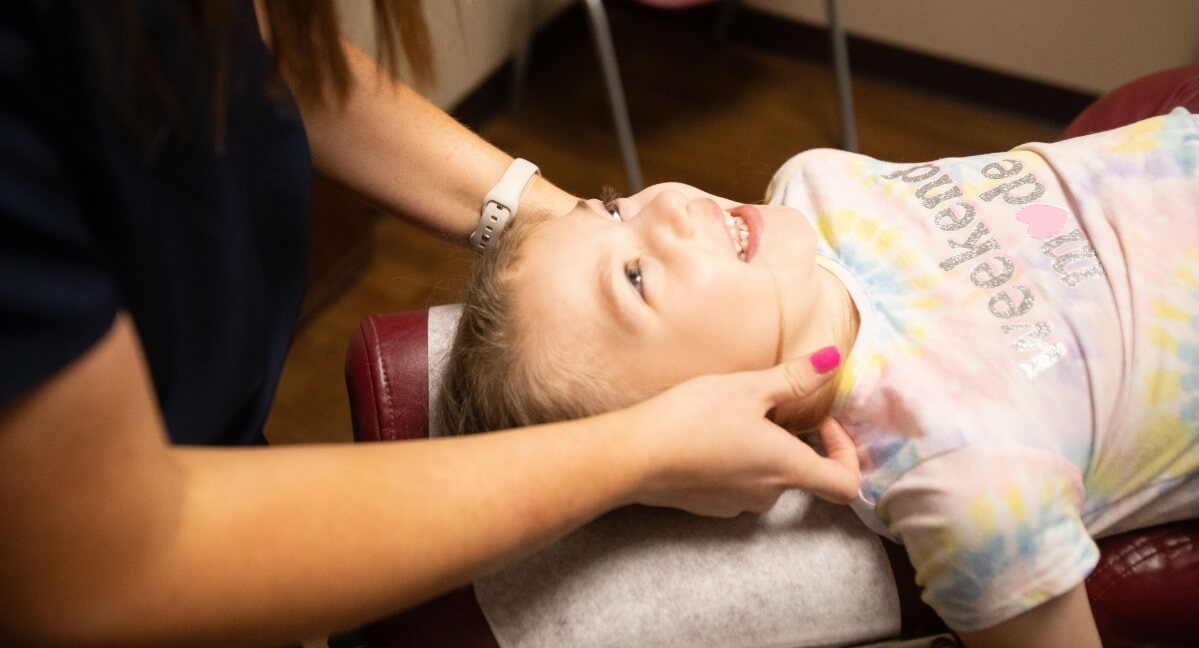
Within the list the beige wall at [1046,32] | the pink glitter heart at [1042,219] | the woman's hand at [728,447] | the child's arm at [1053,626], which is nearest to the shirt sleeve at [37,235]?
the woman's hand at [728,447]

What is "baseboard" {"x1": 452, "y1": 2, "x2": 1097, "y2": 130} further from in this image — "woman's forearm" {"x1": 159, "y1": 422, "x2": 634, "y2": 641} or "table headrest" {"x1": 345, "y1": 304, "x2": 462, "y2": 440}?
"woman's forearm" {"x1": 159, "y1": 422, "x2": 634, "y2": 641}

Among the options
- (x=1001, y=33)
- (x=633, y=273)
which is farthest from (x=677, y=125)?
(x=633, y=273)

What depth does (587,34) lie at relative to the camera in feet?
9.75

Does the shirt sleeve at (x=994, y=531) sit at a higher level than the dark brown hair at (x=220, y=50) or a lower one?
lower

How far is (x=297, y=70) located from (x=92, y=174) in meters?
0.20

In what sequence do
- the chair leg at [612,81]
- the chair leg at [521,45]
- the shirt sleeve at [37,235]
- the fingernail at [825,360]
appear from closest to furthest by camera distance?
the shirt sleeve at [37,235], the fingernail at [825,360], the chair leg at [612,81], the chair leg at [521,45]

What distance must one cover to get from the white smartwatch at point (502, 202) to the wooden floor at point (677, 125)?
1141 millimetres

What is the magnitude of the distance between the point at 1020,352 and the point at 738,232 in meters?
0.31

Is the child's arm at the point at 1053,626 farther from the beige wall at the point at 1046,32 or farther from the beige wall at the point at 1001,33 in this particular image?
the beige wall at the point at 1046,32

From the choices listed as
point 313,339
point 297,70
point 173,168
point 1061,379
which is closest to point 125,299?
point 173,168

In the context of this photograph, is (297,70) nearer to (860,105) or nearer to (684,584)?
(684,584)

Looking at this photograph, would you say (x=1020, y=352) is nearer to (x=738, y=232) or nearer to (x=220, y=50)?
(x=738, y=232)

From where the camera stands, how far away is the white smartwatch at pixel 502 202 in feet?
3.45

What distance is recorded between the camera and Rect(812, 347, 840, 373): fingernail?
866 millimetres
